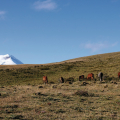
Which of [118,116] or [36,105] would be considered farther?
[36,105]

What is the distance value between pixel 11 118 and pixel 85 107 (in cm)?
505

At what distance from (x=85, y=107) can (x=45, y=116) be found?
3.39 m

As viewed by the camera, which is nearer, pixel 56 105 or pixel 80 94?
pixel 56 105

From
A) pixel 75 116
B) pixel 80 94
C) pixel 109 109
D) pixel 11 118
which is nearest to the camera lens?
pixel 11 118

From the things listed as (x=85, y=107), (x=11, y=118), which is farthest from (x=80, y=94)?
(x=11, y=118)

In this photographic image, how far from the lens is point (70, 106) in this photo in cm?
1224

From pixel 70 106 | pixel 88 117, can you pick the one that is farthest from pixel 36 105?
pixel 88 117

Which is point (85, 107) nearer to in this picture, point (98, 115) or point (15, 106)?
point (98, 115)

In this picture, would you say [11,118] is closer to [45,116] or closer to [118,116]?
[45,116]

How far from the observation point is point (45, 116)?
32.2 ft

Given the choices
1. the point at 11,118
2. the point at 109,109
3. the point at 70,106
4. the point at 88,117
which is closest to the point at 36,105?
the point at 70,106

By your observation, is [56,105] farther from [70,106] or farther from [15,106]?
[15,106]

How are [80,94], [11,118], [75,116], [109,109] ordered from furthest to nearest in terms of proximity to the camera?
[80,94], [109,109], [75,116], [11,118]

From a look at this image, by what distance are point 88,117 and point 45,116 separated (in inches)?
91.0
